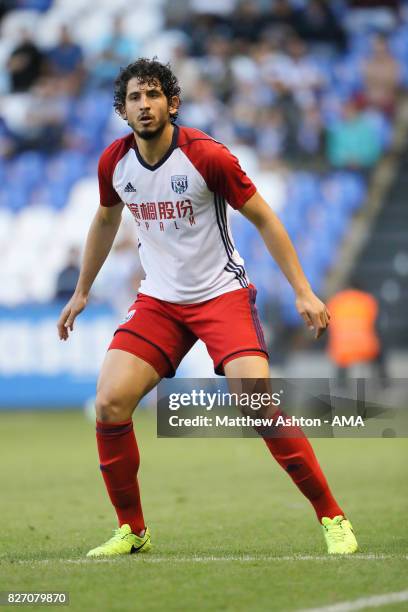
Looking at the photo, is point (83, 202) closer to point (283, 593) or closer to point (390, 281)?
point (390, 281)

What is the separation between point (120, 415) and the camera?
19.5 feet

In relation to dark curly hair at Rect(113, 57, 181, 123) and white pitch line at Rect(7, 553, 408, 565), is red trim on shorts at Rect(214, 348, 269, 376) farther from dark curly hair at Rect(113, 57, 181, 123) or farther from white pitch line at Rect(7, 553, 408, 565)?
dark curly hair at Rect(113, 57, 181, 123)

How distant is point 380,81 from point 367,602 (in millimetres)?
16808

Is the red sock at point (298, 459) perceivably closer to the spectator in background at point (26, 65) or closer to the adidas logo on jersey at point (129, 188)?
the adidas logo on jersey at point (129, 188)

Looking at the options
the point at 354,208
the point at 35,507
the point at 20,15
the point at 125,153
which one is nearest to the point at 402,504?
the point at 35,507

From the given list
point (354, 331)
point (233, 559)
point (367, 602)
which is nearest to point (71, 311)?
point (233, 559)

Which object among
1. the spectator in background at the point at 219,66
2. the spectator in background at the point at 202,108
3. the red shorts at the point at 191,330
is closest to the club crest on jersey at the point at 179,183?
the red shorts at the point at 191,330

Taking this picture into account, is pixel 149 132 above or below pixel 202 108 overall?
below

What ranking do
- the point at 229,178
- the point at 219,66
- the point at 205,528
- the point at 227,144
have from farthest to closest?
the point at 219,66, the point at 227,144, the point at 205,528, the point at 229,178

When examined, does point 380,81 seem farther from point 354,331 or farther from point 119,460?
point 119,460

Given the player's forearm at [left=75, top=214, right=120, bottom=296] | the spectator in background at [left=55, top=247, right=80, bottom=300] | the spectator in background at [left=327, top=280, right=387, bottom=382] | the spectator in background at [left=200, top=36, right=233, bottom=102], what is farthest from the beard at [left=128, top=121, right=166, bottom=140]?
the spectator in background at [left=200, top=36, right=233, bottom=102]

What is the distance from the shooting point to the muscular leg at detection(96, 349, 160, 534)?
591 centimetres

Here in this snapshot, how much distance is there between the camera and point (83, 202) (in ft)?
65.6

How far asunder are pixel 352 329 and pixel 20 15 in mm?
10755
